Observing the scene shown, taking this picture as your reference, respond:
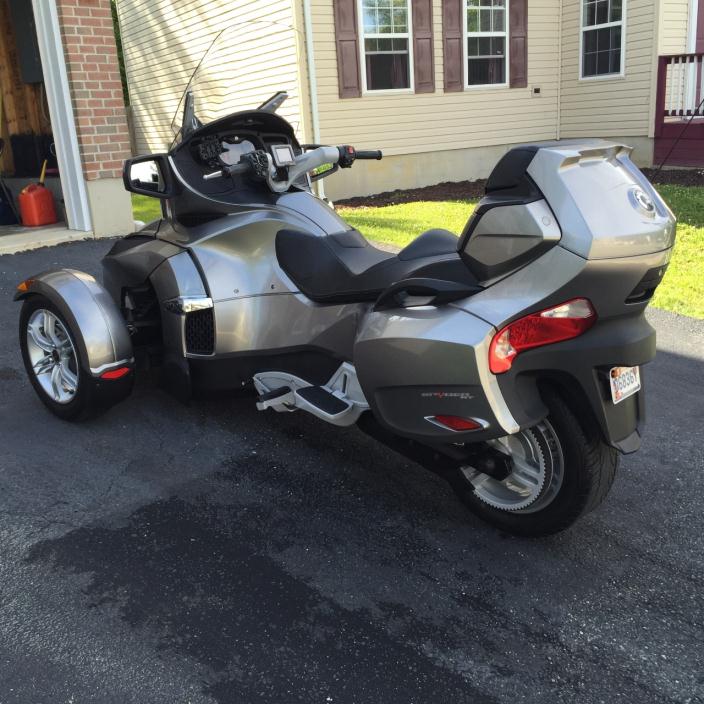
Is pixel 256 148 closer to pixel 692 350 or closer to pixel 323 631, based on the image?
pixel 323 631

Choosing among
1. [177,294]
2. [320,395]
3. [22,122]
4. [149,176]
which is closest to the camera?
[320,395]

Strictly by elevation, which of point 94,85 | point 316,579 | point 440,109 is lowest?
point 316,579

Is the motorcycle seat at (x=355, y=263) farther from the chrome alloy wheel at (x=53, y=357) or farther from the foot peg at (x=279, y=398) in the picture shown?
the chrome alloy wheel at (x=53, y=357)

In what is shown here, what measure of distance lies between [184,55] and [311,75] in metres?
5.68

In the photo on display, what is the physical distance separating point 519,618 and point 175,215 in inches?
96.4

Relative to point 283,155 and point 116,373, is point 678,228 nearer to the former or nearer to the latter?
point 283,155

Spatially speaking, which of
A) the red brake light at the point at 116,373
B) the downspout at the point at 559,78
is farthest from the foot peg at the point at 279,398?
the downspout at the point at 559,78

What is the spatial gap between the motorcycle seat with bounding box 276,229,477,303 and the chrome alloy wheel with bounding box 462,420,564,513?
0.62m

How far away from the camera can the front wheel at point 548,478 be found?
2467 millimetres

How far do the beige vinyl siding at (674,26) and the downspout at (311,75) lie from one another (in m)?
6.27

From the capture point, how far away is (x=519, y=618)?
238 cm

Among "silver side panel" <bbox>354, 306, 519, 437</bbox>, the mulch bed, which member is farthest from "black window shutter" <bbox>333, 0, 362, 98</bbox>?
"silver side panel" <bbox>354, 306, 519, 437</bbox>

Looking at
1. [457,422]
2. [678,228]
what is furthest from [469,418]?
[678,228]

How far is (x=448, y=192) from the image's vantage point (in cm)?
1263
